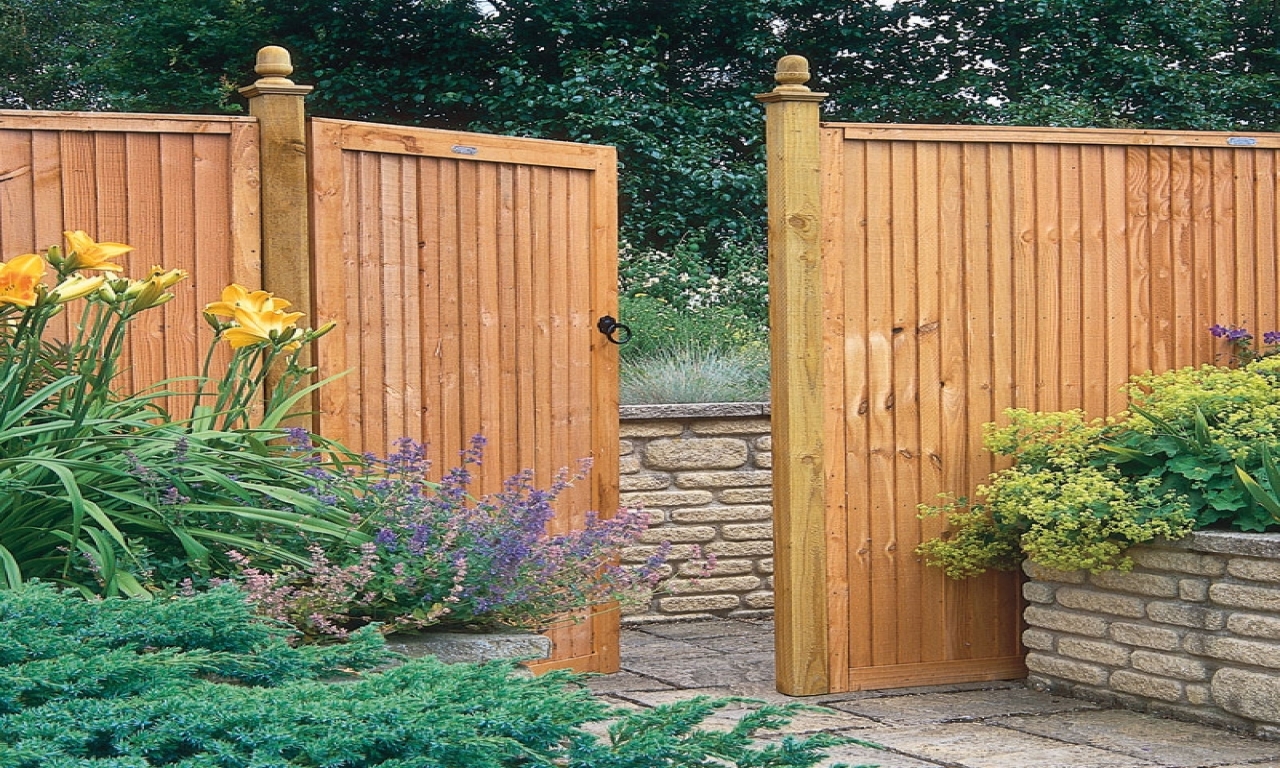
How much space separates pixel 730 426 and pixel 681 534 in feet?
1.70

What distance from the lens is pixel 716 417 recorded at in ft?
21.2

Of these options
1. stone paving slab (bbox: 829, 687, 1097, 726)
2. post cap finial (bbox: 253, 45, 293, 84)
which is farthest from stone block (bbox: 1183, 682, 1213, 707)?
post cap finial (bbox: 253, 45, 293, 84)

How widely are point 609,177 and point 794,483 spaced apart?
127 cm

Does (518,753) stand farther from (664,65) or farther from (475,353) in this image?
(664,65)

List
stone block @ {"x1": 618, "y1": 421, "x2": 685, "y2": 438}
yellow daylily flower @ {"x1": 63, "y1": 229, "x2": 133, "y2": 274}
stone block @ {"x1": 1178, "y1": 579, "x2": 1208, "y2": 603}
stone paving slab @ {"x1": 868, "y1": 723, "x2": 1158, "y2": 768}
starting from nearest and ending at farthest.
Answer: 1. yellow daylily flower @ {"x1": 63, "y1": 229, "x2": 133, "y2": 274}
2. stone paving slab @ {"x1": 868, "y1": 723, "x2": 1158, "y2": 768}
3. stone block @ {"x1": 1178, "y1": 579, "x2": 1208, "y2": 603}
4. stone block @ {"x1": 618, "y1": 421, "x2": 685, "y2": 438}

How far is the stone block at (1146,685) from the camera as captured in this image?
14.9ft

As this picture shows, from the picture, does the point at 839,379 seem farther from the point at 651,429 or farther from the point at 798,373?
the point at 651,429

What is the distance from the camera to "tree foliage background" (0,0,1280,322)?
11.4m

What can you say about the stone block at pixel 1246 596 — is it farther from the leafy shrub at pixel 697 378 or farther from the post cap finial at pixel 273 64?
the post cap finial at pixel 273 64

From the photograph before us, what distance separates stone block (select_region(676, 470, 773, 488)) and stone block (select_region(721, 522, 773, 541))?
0.61ft

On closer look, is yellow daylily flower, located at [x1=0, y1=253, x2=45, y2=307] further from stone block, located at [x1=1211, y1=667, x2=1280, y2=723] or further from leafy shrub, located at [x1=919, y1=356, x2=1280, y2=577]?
stone block, located at [x1=1211, y1=667, x2=1280, y2=723]

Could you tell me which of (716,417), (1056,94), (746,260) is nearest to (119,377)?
(716,417)

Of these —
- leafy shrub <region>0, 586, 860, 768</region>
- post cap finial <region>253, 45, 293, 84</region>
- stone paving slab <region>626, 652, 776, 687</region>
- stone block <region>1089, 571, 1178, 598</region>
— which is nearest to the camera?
leafy shrub <region>0, 586, 860, 768</region>

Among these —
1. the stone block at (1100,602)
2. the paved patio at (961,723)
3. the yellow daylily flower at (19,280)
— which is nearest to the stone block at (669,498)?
the paved patio at (961,723)
